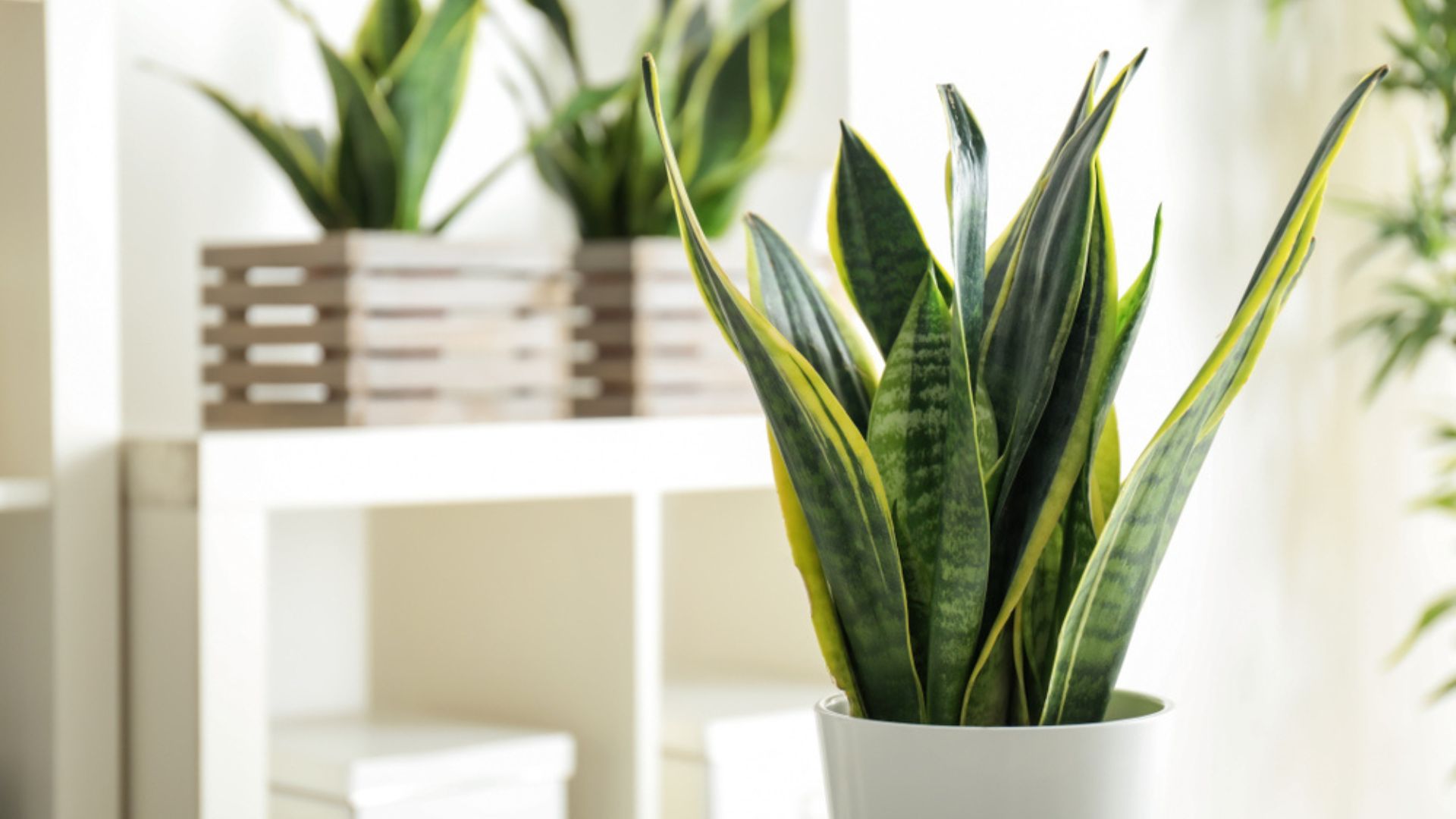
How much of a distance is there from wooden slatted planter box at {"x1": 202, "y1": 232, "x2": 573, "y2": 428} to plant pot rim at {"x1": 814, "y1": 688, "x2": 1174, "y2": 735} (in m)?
0.69

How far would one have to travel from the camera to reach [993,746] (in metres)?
0.62

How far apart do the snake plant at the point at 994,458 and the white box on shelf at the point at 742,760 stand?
30.7 inches

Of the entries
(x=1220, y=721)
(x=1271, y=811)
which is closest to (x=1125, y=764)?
(x=1220, y=721)

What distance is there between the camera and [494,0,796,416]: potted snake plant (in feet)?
4.83

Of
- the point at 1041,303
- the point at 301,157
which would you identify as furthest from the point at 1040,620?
the point at 301,157

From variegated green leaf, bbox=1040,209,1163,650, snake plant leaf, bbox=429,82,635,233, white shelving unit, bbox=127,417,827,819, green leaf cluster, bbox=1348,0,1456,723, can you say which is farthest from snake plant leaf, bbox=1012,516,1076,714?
green leaf cluster, bbox=1348,0,1456,723

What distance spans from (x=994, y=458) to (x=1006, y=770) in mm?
140

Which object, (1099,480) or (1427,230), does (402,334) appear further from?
(1427,230)

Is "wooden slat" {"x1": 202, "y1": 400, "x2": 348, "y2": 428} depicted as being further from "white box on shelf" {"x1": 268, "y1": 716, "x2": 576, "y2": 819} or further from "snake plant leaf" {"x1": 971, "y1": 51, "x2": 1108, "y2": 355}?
"snake plant leaf" {"x1": 971, "y1": 51, "x2": 1108, "y2": 355}

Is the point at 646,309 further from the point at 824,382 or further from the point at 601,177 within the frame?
the point at 824,382

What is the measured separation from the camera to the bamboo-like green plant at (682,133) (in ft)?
4.87

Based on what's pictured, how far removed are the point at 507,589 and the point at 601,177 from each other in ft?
1.40

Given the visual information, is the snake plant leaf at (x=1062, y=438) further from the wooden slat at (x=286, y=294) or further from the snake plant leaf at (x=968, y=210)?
the wooden slat at (x=286, y=294)

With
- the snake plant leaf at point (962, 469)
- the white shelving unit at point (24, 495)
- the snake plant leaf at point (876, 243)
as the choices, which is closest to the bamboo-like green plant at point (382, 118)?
the white shelving unit at point (24, 495)
